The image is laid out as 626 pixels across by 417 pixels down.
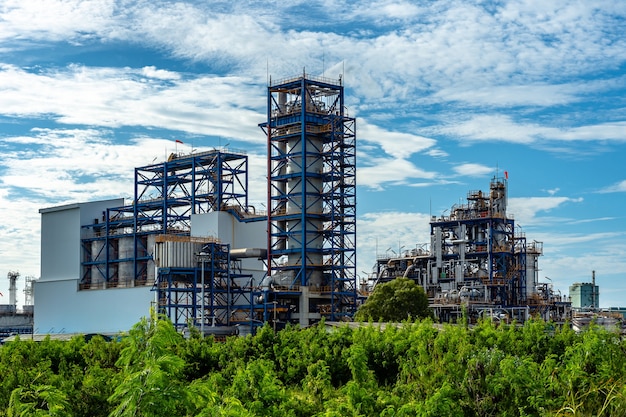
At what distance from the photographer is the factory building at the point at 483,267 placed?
3605 inches

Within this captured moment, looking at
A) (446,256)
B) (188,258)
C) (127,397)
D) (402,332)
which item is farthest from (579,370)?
(446,256)

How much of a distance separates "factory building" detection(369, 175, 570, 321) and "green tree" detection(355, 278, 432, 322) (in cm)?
959

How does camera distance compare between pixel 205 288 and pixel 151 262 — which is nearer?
pixel 205 288

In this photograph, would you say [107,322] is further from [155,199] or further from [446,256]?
[446,256]

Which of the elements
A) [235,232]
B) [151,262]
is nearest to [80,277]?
[151,262]

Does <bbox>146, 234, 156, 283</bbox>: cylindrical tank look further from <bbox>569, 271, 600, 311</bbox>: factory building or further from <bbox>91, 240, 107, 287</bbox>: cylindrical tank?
<bbox>569, 271, 600, 311</bbox>: factory building

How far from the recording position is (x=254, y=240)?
9462cm

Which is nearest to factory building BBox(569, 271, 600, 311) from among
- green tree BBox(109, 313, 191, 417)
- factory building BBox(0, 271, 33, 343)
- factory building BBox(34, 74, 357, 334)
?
factory building BBox(34, 74, 357, 334)

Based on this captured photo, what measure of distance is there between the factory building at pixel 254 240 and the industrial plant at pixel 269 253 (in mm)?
146

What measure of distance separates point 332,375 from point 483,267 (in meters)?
62.1

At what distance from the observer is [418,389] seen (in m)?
26.2

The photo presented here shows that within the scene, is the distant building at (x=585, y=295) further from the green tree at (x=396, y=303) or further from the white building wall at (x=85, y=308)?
the white building wall at (x=85, y=308)

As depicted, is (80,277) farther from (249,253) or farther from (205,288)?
(249,253)

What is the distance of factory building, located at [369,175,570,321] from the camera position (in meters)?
91.6
